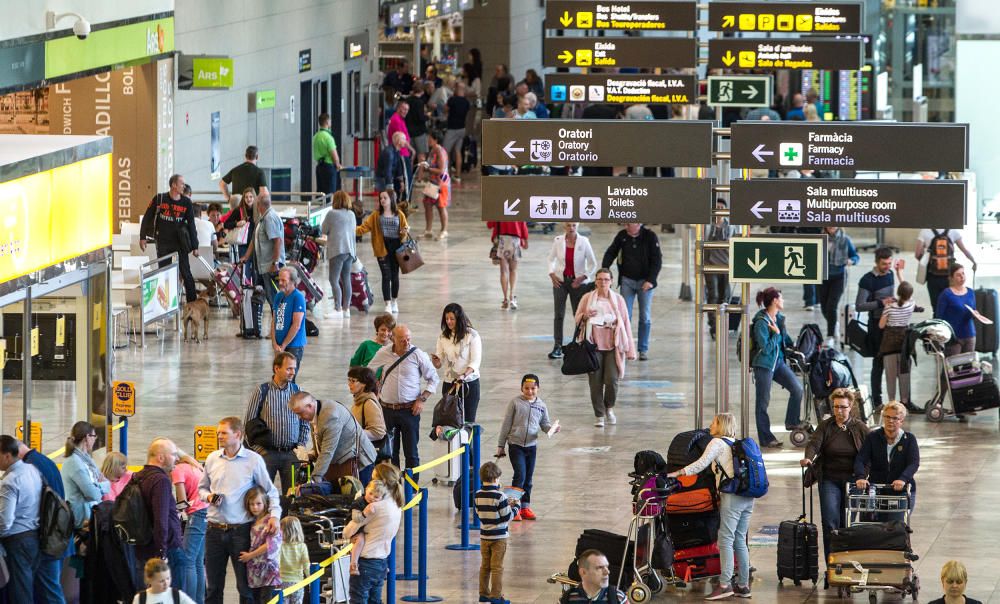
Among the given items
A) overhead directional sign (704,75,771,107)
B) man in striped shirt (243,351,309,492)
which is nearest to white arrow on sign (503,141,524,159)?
man in striped shirt (243,351,309,492)

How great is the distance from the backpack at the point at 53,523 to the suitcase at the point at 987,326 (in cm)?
1135

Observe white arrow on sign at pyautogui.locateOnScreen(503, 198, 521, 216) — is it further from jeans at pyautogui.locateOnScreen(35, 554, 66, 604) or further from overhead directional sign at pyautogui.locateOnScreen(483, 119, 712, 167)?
jeans at pyautogui.locateOnScreen(35, 554, 66, 604)

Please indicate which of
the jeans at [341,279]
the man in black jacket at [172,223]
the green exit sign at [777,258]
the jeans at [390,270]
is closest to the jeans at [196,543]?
the green exit sign at [777,258]

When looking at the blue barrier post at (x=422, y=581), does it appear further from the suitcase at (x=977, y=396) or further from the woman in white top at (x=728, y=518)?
the suitcase at (x=977, y=396)

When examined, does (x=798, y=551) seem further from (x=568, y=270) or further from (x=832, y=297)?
(x=832, y=297)

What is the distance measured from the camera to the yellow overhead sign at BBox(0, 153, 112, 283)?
1321 cm

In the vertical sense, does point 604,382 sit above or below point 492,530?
above

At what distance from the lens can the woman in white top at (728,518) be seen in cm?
1307

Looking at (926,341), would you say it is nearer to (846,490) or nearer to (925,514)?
(925,514)

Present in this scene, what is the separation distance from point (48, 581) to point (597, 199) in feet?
16.5

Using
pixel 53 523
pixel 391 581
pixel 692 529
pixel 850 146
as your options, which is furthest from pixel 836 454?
pixel 53 523

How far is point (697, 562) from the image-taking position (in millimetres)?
13312

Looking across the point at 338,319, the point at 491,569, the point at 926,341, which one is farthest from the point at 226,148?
the point at 491,569

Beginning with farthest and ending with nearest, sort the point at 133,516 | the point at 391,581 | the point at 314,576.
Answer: the point at 391,581 → the point at 133,516 → the point at 314,576
